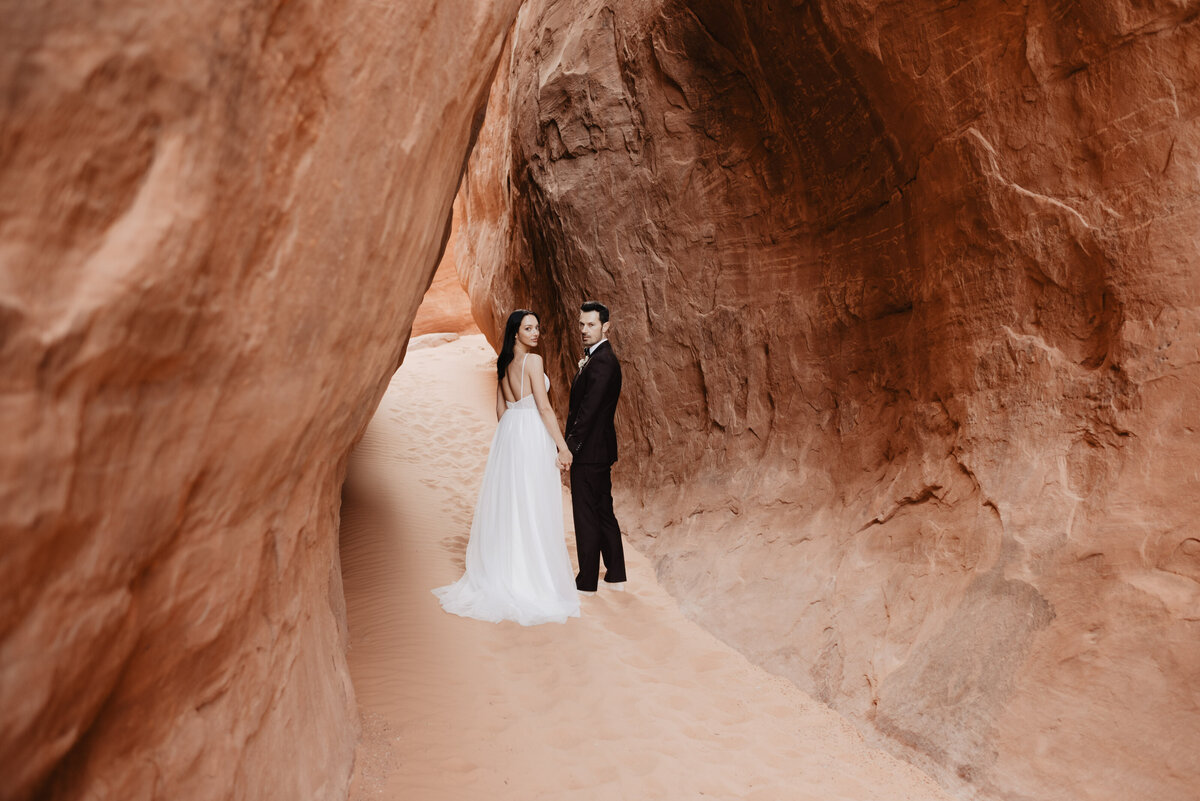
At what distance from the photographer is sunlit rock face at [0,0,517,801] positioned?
1431 mm

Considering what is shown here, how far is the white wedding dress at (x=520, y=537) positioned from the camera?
521 centimetres

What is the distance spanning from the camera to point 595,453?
5941 mm

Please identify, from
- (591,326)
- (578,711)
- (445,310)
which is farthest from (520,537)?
(445,310)

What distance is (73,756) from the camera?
1.75 m

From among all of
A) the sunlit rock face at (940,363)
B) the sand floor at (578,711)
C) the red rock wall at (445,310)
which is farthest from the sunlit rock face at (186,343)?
the red rock wall at (445,310)

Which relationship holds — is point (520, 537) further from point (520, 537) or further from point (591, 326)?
point (591, 326)

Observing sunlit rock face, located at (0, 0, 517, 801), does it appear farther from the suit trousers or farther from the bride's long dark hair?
the suit trousers

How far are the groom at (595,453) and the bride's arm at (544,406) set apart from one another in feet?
0.99

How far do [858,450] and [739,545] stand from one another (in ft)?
3.98

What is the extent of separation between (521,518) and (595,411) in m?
1.08

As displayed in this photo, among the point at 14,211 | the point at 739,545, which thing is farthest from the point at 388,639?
the point at 14,211

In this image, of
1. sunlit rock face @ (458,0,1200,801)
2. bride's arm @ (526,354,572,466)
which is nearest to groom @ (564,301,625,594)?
bride's arm @ (526,354,572,466)

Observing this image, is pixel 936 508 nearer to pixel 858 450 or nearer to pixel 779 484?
pixel 858 450

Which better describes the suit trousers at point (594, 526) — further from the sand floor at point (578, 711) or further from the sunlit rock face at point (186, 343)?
the sunlit rock face at point (186, 343)
